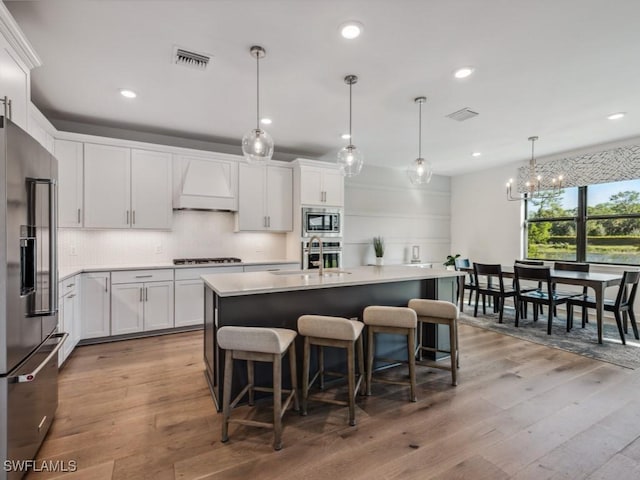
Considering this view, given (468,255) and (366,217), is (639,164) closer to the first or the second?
(468,255)

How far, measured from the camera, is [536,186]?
4848 mm

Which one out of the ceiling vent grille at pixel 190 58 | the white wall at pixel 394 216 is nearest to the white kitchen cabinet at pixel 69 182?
the ceiling vent grille at pixel 190 58

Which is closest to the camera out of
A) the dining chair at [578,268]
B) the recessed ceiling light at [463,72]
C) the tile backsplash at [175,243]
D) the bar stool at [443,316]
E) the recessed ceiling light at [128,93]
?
the bar stool at [443,316]

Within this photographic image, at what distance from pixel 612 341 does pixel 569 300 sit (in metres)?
0.63

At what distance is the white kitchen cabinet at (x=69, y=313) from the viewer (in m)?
3.13

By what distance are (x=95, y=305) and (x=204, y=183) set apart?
203cm

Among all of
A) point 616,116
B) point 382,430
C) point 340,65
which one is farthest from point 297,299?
point 616,116

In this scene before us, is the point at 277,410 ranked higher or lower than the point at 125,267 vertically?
lower

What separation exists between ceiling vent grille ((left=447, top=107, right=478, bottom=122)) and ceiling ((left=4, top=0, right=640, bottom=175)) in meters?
0.08

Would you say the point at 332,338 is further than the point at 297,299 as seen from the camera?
No

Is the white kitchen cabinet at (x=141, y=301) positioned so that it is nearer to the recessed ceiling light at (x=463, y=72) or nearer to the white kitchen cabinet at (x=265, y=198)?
the white kitchen cabinet at (x=265, y=198)

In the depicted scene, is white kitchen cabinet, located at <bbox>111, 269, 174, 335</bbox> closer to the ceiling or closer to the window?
the ceiling

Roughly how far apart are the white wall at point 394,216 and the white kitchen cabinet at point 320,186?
867mm

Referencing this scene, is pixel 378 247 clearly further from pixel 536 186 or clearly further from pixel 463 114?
pixel 463 114
